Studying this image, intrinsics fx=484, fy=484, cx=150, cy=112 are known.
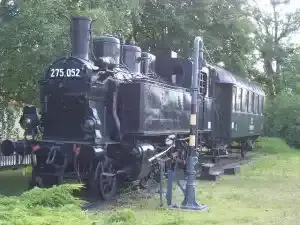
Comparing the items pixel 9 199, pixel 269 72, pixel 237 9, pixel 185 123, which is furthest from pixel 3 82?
pixel 269 72

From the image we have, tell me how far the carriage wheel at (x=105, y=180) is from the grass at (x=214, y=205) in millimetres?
589

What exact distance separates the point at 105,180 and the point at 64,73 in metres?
2.38

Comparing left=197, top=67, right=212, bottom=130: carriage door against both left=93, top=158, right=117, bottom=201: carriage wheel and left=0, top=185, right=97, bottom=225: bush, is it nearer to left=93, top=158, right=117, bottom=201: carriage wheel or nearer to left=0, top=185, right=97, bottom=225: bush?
left=93, top=158, right=117, bottom=201: carriage wheel

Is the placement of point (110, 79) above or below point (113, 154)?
above

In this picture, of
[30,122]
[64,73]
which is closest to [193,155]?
[64,73]

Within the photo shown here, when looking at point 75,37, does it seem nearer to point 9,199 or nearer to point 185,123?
point 185,123

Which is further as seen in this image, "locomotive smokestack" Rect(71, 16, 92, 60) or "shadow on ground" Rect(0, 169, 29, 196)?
"shadow on ground" Rect(0, 169, 29, 196)

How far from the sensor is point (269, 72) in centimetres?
3841

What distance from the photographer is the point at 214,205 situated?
10266mm

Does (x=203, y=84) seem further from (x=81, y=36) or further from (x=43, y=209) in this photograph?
(x=43, y=209)

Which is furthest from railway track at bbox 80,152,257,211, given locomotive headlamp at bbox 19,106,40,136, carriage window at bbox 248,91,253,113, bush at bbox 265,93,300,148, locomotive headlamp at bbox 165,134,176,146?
bush at bbox 265,93,300,148

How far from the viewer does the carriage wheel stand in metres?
9.80

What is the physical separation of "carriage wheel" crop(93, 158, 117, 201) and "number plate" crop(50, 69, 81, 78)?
6.15 feet

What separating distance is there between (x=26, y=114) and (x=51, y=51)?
1.93 metres
